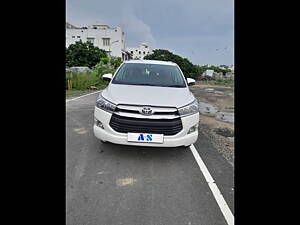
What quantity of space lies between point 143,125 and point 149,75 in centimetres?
159

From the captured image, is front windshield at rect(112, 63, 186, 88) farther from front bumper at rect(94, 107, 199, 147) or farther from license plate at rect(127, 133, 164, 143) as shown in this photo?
license plate at rect(127, 133, 164, 143)

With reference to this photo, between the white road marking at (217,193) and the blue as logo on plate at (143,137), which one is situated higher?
the blue as logo on plate at (143,137)

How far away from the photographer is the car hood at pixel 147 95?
3199mm

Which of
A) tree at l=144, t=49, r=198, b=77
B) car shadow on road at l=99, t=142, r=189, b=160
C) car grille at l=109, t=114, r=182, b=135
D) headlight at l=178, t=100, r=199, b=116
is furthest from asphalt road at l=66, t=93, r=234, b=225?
tree at l=144, t=49, r=198, b=77

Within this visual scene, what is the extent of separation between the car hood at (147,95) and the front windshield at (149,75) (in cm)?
27

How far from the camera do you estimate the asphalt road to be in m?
2.19

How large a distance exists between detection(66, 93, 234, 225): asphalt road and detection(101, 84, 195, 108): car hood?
91cm

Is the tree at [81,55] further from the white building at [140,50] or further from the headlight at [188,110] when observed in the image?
the white building at [140,50]

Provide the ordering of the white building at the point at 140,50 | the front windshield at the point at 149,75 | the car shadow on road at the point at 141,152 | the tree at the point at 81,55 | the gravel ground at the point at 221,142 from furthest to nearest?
the white building at the point at 140,50, the tree at the point at 81,55, the front windshield at the point at 149,75, the gravel ground at the point at 221,142, the car shadow on road at the point at 141,152

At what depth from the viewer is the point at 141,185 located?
276cm

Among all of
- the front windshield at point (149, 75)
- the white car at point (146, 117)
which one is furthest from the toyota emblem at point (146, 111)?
the front windshield at point (149, 75)

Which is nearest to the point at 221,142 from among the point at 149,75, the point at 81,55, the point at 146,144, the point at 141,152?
the point at 141,152

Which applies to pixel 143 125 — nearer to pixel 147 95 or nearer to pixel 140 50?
pixel 147 95
